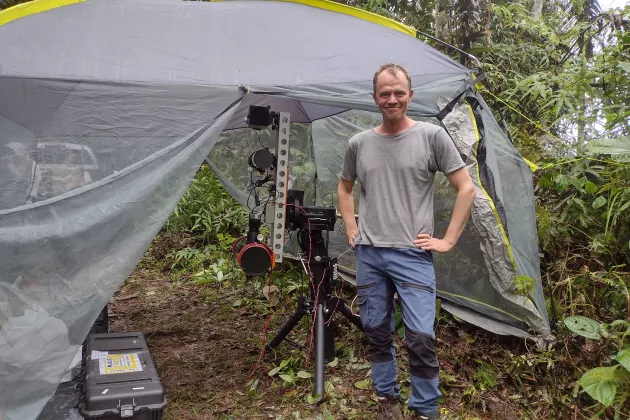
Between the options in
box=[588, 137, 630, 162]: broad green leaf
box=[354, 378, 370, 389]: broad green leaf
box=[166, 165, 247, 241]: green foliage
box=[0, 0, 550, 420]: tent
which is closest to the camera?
box=[0, 0, 550, 420]: tent

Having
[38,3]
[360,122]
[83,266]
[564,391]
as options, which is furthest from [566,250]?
[38,3]

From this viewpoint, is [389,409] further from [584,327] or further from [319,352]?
[584,327]

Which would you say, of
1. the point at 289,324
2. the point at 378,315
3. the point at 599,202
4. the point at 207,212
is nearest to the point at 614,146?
the point at 599,202

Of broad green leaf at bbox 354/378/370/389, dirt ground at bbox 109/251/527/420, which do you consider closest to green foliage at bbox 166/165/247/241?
dirt ground at bbox 109/251/527/420

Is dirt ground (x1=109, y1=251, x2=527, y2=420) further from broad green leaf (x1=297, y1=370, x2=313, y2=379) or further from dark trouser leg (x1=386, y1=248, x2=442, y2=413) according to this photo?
dark trouser leg (x1=386, y1=248, x2=442, y2=413)

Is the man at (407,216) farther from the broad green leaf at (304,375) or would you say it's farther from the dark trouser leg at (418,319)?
the broad green leaf at (304,375)

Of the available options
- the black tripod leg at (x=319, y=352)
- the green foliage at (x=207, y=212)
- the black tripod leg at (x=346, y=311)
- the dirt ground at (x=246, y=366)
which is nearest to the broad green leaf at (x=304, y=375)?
the dirt ground at (x=246, y=366)

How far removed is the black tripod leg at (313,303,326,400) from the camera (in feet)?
9.91

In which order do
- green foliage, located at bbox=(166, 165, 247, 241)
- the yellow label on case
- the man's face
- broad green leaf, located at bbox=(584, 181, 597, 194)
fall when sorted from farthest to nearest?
green foliage, located at bbox=(166, 165, 247, 241)
broad green leaf, located at bbox=(584, 181, 597, 194)
the yellow label on case
the man's face

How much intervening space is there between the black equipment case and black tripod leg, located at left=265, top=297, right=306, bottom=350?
991 mm

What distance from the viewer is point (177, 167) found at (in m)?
2.56

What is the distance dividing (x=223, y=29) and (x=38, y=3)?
3.25 feet

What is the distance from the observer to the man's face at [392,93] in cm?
241

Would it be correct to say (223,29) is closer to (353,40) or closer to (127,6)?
(127,6)
